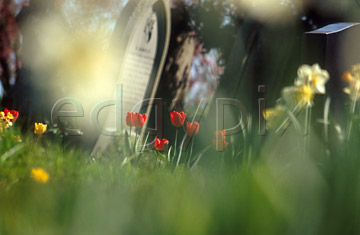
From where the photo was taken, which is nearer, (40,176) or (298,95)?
(40,176)

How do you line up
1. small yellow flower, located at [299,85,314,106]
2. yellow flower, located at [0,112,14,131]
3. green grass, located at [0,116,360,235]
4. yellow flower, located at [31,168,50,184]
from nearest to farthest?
1. green grass, located at [0,116,360,235]
2. yellow flower, located at [31,168,50,184]
3. small yellow flower, located at [299,85,314,106]
4. yellow flower, located at [0,112,14,131]

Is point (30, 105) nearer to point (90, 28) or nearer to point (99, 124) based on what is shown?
point (99, 124)

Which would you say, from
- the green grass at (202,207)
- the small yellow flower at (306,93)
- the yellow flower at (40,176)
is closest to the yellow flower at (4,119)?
the yellow flower at (40,176)

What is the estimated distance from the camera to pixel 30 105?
494cm

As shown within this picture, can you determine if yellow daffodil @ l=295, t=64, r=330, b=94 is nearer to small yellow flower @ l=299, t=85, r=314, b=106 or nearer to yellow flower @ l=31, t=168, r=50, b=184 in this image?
small yellow flower @ l=299, t=85, r=314, b=106

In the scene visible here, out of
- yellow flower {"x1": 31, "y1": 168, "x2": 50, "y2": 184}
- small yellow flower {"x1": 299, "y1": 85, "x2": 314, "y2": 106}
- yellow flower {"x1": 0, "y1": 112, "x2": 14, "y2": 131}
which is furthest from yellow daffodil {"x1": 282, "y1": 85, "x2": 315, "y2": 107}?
yellow flower {"x1": 0, "y1": 112, "x2": 14, "y2": 131}

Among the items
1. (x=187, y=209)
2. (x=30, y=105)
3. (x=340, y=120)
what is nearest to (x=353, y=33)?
(x=340, y=120)

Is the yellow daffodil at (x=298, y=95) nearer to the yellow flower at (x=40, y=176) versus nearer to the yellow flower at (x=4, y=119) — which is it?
the yellow flower at (x=40, y=176)

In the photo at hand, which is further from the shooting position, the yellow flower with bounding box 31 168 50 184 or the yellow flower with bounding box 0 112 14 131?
the yellow flower with bounding box 0 112 14 131

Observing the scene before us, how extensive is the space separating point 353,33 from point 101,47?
392 cm

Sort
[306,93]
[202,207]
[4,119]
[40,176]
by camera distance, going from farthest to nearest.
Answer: [4,119]
[306,93]
[40,176]
[202,207]

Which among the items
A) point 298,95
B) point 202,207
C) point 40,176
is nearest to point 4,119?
point 40,176

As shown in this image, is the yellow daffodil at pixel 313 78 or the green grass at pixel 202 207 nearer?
the green grass at pixel 202 207

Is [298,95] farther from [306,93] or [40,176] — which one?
[40,176]
